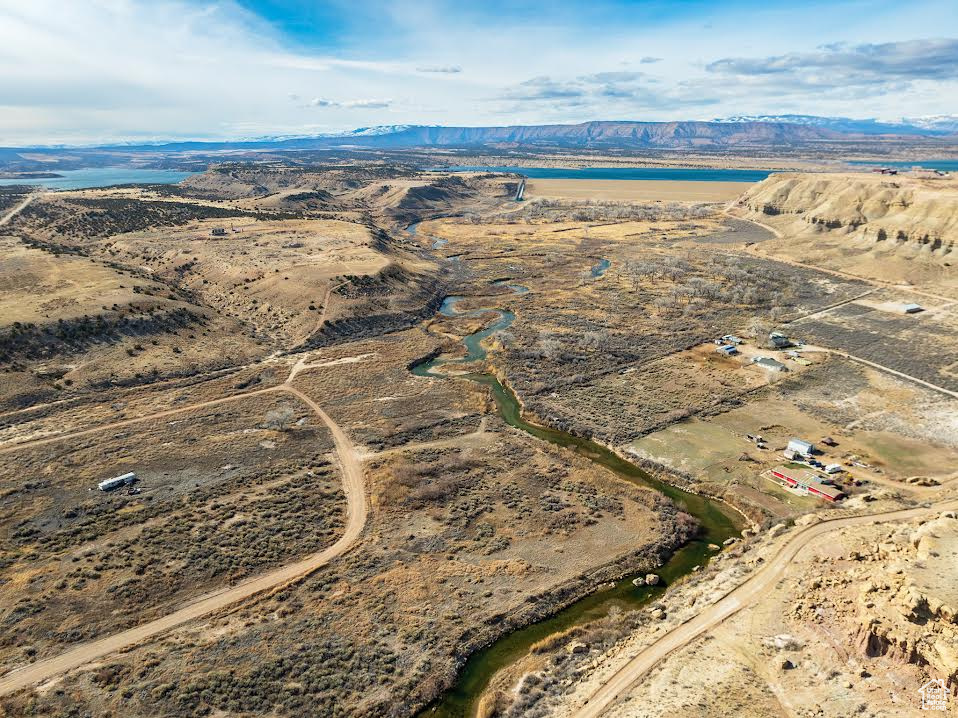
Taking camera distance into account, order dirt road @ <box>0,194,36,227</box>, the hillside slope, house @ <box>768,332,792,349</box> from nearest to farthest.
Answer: house @ <box>768,332,792,349</box>
the hillside slope
dirt road @ <box>0,194,36,227</box>

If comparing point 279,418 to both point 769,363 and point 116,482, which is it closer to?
point 116,482

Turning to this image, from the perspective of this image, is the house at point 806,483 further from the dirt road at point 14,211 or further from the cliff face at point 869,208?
the dirt road at point 14,211

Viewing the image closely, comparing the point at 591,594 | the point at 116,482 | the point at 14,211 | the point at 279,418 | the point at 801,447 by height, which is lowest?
the point at 591,594

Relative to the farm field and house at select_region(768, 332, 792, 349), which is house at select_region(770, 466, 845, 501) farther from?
house at select_region(768, 332, 792, 349)

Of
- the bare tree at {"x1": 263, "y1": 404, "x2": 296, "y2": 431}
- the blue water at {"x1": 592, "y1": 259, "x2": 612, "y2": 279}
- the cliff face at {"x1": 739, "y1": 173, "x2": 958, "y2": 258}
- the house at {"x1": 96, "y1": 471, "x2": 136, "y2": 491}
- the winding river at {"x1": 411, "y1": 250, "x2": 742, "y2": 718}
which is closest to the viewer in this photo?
the winding river at {"x1": 411, "y1": 250, "x2": 742, "y2": 718}

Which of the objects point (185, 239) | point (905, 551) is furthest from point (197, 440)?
point (185, 239)

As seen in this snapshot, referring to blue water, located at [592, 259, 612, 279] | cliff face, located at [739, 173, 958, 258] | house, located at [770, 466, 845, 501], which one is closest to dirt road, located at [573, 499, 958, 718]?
house, located at [770, 466, 845, 501]

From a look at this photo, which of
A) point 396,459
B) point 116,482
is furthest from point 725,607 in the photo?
point 116,482

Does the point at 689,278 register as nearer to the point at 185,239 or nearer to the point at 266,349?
the point at 266,349
